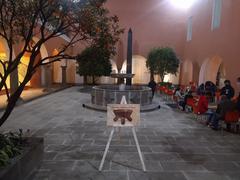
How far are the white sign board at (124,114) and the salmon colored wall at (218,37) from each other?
8.29 meters

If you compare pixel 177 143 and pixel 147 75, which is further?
pixel 147 75

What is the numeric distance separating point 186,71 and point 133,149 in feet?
50.3

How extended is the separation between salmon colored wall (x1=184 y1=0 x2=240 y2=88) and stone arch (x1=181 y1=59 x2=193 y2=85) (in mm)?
816

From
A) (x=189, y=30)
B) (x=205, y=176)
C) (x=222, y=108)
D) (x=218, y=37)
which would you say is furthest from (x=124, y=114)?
(x=189, y=30)

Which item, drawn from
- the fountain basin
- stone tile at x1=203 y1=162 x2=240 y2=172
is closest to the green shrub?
stone tile at x1=203 y1=162 x2=240 y2=172

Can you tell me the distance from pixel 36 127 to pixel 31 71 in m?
3.17

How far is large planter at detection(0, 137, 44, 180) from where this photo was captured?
8.40ft

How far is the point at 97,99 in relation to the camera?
8789 mm

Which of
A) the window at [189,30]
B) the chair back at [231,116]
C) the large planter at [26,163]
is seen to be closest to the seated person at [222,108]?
the chair back at [231,116]

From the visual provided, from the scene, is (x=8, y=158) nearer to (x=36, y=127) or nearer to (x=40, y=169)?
(x=40, y=169)

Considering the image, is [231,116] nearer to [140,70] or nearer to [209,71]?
[209,71]

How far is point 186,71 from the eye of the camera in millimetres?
18547

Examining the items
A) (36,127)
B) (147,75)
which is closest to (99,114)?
(36,127)

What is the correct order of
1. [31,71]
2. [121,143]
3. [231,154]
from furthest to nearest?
[121,143], [231,154], [31,71]
